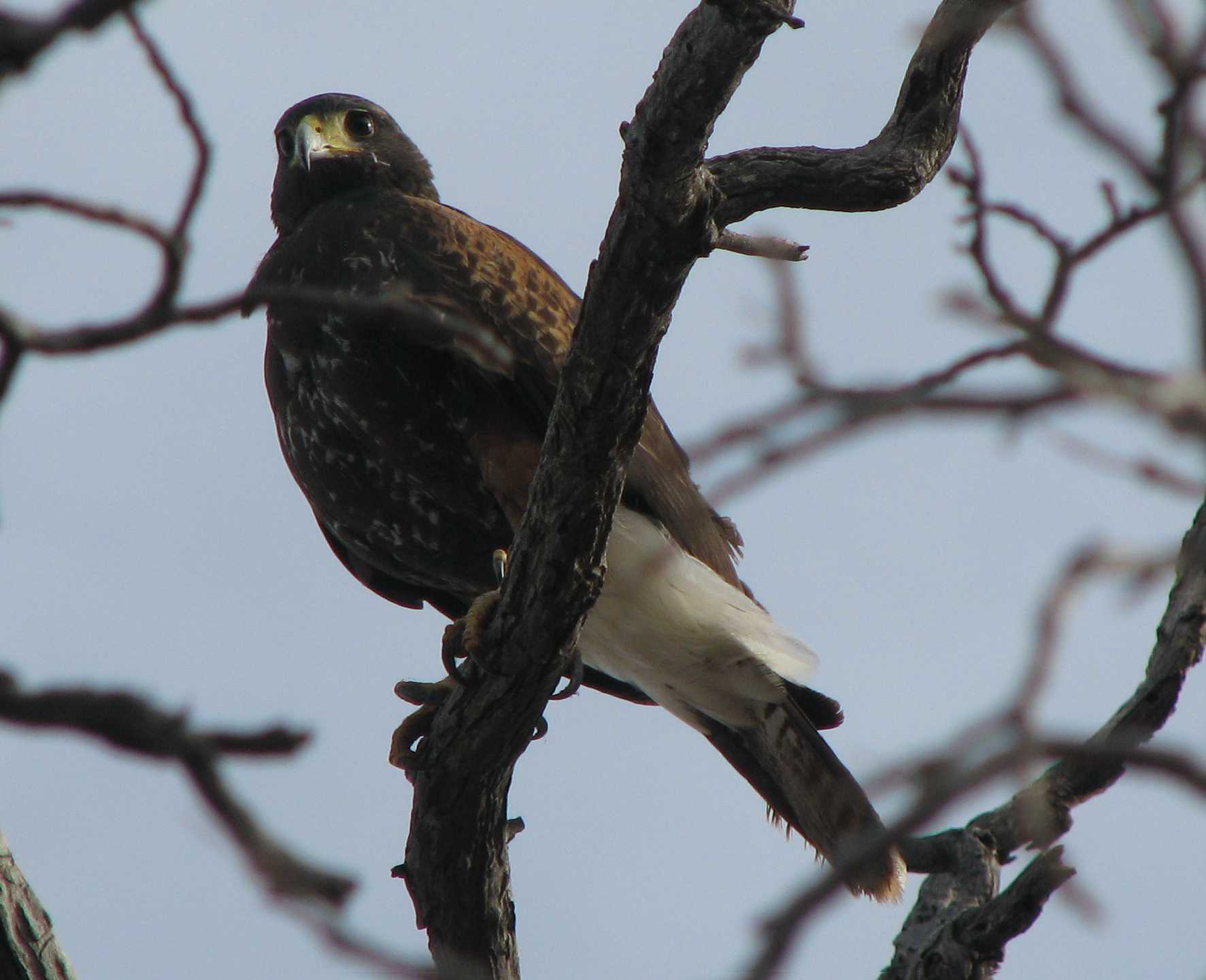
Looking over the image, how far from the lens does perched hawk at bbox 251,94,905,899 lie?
446cm

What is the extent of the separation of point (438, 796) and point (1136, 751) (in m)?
2.82

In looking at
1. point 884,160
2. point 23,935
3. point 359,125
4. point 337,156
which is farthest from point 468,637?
point 359,125

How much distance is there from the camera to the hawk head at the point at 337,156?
5457 millimetres

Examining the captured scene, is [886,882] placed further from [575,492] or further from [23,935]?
[23,935]

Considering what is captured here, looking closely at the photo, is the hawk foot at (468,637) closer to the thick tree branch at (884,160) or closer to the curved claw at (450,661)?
the curved claw at (450,661)

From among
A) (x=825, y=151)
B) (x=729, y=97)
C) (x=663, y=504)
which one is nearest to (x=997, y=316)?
(x=729, y=97)

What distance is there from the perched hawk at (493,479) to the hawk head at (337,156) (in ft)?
1.21

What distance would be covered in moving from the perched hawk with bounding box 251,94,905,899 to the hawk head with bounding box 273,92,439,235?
369mm

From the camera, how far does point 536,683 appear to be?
12.2ft

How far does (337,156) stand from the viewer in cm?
549

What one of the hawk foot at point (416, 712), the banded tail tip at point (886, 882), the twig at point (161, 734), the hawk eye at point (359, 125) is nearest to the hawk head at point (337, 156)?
the hawk eye at point (359, 125)

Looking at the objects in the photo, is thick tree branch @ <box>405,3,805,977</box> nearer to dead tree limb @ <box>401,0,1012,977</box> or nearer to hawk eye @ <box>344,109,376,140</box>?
dead tree limb @ <box>401,0,1012,977</box>

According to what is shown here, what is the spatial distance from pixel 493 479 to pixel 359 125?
200cm

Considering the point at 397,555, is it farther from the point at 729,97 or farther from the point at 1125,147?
the point at 1125,147
